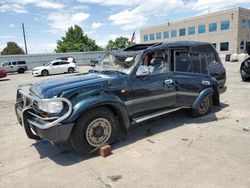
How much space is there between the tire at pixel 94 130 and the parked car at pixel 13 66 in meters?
28.3

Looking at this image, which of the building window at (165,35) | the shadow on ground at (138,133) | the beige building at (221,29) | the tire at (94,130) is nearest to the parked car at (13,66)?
the shadow on ground at (138,133)

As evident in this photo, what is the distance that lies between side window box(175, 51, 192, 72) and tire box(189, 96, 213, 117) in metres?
0.86

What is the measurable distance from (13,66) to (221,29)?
3924cm

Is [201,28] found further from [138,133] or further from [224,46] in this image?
[138,133]

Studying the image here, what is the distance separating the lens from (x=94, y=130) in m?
4.22

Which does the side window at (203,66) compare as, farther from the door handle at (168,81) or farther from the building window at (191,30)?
the building window at (191,30)

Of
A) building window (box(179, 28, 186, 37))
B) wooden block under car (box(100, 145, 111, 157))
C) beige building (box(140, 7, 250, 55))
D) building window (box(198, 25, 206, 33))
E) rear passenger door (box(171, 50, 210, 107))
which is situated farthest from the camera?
building window (box(179, 28, 186, 37))

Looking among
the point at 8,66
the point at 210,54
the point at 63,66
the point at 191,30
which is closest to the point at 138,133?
the point at 210,54

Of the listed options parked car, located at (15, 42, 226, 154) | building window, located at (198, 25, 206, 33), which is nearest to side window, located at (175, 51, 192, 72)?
parked car, located at (15, 42, 226, 154)

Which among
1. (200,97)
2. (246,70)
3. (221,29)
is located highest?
(221,29)

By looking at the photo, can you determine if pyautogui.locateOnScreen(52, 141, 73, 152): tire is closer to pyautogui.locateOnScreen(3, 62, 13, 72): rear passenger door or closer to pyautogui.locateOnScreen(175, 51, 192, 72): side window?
pyautogui.locateOnScreen(175, 51, 192, 72): side window

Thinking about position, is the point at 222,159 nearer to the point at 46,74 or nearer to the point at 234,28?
the point at 46,74

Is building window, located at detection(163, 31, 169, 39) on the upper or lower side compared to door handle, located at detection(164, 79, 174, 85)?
upper

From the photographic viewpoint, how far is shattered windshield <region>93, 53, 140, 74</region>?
15.9 feet
